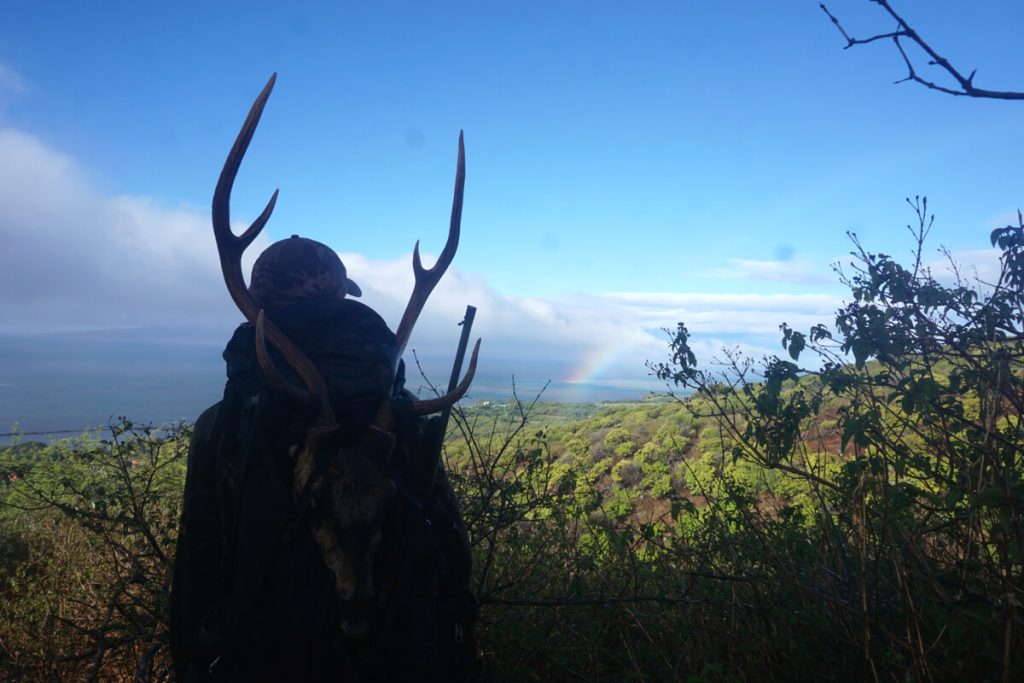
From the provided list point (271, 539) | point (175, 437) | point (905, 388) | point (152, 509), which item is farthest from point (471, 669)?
point (152, 509)

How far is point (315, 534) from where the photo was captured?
200cm

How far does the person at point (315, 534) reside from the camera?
1.95 meters

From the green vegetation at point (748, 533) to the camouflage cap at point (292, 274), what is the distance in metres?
2.26

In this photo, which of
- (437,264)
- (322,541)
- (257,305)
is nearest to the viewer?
(322,541)

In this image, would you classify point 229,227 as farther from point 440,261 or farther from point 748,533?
point 748,533

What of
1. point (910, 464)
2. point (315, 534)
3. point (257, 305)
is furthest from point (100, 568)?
point (910, 464)

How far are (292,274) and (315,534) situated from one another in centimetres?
113

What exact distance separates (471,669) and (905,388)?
105 inches

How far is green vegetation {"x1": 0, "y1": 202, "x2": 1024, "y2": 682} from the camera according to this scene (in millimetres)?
2881

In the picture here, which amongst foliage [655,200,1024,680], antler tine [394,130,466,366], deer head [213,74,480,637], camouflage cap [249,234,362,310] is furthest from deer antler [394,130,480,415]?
foliage [655,200,1024,680]

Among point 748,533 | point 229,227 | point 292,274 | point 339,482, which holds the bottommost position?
point 748,533

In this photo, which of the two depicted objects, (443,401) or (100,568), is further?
(100,568)

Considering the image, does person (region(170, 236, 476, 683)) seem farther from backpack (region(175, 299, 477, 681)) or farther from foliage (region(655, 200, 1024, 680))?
foliage (region(655, 200, 1024, 680))

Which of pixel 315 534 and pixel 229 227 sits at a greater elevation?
pixel 229 227
